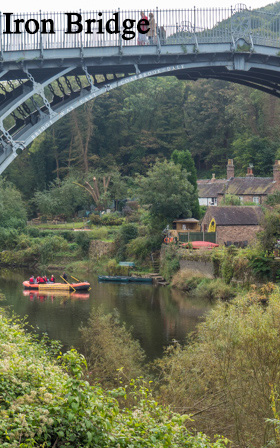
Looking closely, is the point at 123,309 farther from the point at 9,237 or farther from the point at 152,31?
the point at 9,237

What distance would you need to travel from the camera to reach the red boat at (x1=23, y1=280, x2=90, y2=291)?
38.2m

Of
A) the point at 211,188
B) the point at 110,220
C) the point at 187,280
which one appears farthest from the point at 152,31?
the point at 211,188

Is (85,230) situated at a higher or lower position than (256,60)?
lower

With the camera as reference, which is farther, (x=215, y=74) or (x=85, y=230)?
(x=85, y=230)

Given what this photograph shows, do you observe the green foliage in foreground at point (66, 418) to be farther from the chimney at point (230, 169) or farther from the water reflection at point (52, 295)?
the chimney at point (230, 169)

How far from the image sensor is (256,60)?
27.0m

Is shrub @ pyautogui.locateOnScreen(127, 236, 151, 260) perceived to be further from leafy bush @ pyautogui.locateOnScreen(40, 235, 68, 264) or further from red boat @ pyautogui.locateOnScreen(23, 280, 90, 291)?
leafy bush @ pyautogui.locateOnScreen(40, 235, 68, 264)

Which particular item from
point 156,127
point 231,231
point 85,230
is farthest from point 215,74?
point 156,127

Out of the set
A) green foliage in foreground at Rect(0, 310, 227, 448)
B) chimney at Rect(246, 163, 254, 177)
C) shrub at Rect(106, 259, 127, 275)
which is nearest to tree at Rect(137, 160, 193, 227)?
shrub at Rect(106, 259, 127, 275)

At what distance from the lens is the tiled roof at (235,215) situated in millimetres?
43219

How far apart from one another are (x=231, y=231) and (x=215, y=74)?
1671 cm

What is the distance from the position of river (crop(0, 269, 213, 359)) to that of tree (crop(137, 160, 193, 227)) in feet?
23.7

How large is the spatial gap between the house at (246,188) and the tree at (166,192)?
8.63m

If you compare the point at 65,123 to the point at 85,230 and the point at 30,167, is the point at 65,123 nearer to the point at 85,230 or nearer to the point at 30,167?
the point at 30,167
